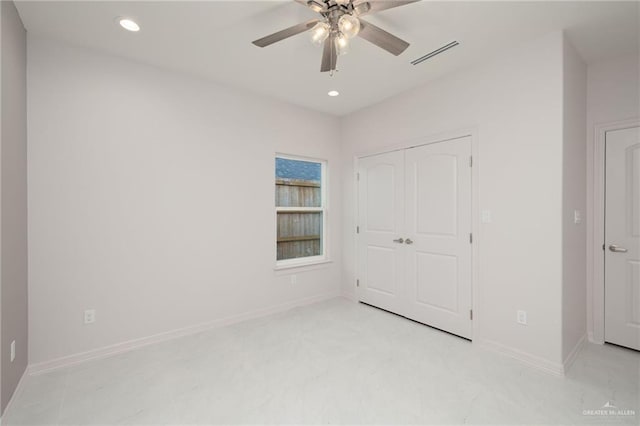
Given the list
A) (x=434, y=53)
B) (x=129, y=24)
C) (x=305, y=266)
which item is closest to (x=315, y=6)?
(x=434, y=53)

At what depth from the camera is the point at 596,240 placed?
287cm

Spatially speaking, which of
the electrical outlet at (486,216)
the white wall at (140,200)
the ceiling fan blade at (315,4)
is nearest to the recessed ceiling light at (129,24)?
the white wall at (140,200)

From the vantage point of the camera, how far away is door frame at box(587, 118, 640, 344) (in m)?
2.83

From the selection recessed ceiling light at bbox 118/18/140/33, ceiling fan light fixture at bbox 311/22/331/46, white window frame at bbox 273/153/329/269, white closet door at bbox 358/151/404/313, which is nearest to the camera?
ceiling fan light fixture at bbox 311/22/331/46

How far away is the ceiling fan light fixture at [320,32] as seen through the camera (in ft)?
6.35

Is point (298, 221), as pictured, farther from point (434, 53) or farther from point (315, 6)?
point (315, 6)

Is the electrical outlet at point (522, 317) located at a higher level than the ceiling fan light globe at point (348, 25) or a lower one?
lower

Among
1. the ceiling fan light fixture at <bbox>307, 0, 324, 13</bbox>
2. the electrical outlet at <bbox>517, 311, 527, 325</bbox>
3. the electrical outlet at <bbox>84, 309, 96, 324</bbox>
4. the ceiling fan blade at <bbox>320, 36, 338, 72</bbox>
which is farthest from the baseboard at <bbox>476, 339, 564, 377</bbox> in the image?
the electrical outlet at <bbox>84, 309, 96, 324</bbox>

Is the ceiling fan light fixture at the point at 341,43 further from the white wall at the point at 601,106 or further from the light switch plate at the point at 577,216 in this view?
the white wall at the point at 601,106

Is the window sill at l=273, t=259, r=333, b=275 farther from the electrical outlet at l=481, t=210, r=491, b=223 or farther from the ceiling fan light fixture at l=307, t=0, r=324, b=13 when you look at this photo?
the ceiling fan light fixture at l=307, t=0, r=324, b=13

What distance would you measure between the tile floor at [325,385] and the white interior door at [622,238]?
233mm

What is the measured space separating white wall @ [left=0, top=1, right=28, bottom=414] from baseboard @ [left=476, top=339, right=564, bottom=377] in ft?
12.0

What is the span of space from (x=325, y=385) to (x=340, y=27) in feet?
8.17

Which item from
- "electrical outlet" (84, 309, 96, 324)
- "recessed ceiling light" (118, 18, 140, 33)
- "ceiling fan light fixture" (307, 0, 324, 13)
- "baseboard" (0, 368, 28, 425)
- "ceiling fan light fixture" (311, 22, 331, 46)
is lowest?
"baseboard" (0, 368, 28, 425)
